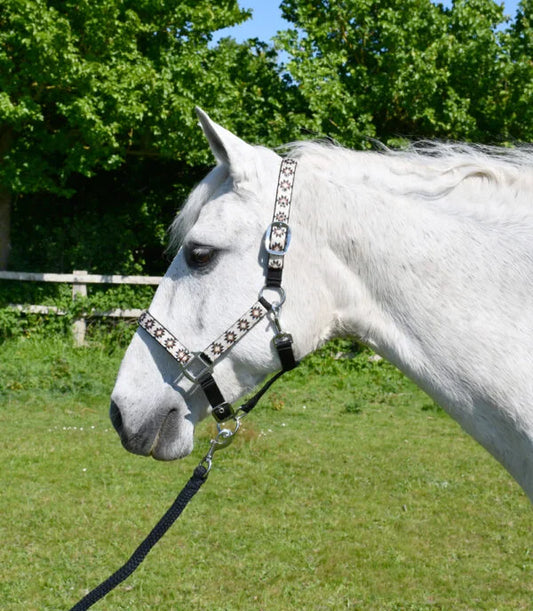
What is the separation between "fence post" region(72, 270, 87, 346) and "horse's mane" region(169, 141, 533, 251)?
920 cm

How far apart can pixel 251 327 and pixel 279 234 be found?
11.4 inches

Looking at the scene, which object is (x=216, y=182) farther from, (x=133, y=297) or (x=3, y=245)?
(x=3, y=245)

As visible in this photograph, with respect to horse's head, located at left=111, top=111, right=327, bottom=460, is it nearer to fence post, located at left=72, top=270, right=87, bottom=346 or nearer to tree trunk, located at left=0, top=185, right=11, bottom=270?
fence post, located at left=72, top=270, right=87, bottom=346

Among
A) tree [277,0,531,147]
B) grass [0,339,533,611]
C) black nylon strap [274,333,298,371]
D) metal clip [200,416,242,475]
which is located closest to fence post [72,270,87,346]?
grass [0,339,533,611]

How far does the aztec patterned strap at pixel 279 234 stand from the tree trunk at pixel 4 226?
1147 cm

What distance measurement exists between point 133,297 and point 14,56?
4341 millimetres

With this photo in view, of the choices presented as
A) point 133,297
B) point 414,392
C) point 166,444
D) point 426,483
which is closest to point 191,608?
point 166,444

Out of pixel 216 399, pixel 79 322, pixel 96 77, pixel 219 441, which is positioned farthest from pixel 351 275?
pixel 79 322

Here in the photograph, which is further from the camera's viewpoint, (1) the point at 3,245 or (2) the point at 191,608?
(1) the point at 3,245

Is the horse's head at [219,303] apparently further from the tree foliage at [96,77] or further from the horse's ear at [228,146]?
the tree foliage at [96,77]

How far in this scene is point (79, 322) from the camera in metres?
10.9

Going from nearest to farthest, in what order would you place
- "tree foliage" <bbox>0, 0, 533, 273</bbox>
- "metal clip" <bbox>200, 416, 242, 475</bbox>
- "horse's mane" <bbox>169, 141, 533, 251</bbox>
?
"horse's mane" <bbox>169, 141, 533, 251</bbox>, "metal clip" <bbox>200, 416, 242, 475</bbox>, "tree foliage" <bbox>0, 0, 533, 273</bbox>

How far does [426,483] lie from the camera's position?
5.89m

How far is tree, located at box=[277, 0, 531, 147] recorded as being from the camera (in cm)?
1149
